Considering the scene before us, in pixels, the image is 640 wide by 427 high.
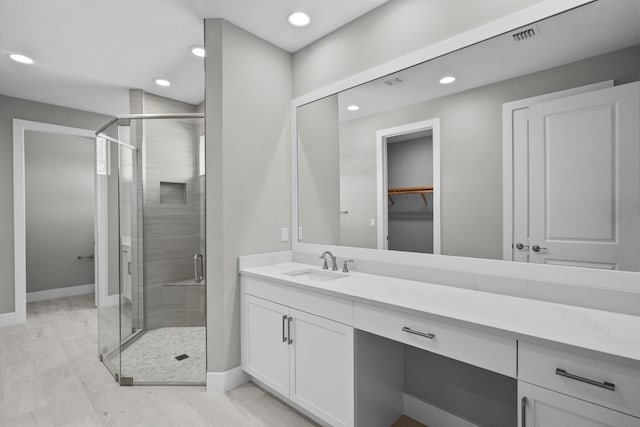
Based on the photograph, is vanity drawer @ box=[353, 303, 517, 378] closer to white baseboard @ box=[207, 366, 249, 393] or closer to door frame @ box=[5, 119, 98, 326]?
white baseboard @ box=[207, 366, 249, 393]

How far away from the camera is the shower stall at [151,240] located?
2701 millimetres

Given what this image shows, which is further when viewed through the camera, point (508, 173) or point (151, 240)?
point (151, 240)

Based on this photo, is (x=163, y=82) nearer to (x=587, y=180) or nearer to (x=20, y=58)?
(x=20, y=58)

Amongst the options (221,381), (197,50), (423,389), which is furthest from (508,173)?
(197,50)

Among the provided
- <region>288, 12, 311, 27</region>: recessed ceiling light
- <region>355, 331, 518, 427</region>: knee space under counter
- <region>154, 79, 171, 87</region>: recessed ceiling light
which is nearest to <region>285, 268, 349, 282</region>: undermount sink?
<region>355, 331, 518, 427</region>: knee space under counter

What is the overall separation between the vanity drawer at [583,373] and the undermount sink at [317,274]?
4.02ft

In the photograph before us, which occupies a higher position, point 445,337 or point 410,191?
point 410,191

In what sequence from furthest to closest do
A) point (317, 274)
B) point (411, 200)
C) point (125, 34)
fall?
point (125, 34), point (317, 274), point (411, 200)

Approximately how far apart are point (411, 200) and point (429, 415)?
128cm

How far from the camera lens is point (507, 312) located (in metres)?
1.30

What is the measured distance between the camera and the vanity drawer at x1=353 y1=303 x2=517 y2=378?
115 centimetres

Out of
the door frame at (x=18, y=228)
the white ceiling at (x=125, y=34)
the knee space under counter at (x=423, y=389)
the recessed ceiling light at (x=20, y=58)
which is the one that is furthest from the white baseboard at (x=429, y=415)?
the door frame at (x=18, y=228)

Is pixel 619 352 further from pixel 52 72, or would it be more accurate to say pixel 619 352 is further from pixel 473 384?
pixel 52 72

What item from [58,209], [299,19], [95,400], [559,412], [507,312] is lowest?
[95,400]
